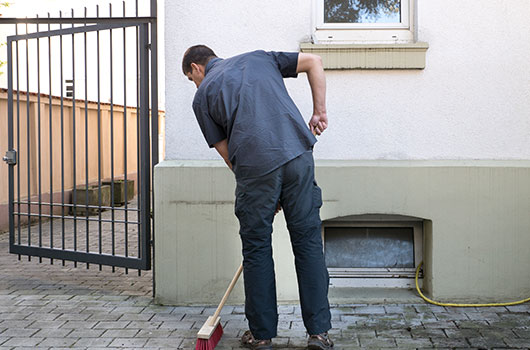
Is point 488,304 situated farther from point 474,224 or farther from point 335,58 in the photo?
point 335,58

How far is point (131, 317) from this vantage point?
4922mm

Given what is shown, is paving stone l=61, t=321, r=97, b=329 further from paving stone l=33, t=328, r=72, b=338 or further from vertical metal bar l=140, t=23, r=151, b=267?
vertical metal bar l=140, t=23, r=151, b=267

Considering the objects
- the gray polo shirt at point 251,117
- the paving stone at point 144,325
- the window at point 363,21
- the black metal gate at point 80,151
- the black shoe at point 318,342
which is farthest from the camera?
the black metal gate at point 80,151

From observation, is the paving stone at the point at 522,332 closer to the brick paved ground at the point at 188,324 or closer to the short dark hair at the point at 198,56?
the brick paved ground at the point at 188,324

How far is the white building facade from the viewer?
507 centimetres

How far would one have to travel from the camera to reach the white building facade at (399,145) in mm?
5074

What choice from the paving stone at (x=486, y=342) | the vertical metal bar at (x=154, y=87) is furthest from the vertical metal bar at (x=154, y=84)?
the paving stone at (x=486, y=342)

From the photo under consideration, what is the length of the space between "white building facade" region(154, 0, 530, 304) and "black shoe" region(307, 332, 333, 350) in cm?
111

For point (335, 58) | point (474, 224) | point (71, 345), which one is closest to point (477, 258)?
point (474, 224)

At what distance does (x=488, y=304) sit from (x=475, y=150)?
113 centimetres

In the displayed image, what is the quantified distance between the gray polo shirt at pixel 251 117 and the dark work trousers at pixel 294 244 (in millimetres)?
111

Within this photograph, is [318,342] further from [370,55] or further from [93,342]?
[370,55]

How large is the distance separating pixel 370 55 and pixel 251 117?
153cm

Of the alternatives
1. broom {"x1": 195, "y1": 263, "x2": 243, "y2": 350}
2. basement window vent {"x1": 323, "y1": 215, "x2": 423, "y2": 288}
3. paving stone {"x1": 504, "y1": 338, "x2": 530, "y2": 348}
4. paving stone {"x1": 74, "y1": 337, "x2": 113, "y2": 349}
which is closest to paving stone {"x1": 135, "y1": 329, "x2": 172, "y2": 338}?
paving stone {"x1": 74, "y1": 337, "x2": 113, "y2": 349}
